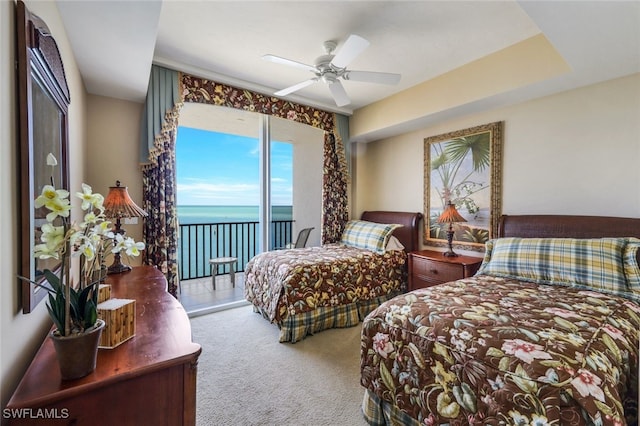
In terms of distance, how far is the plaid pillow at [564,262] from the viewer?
75.9 inches

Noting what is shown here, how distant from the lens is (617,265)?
1918 mm

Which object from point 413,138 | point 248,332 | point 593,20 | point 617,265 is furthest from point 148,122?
point 617,265

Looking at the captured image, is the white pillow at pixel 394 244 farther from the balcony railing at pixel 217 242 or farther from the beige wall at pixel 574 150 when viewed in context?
the balcony railing at pixel 217 242

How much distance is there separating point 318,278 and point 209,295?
6.51 feet

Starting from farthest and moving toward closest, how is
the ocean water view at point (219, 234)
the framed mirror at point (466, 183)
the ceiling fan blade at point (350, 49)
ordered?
1. the ocean water view at point (219, 234)
2. the framed mirror at point (466, 183)
3. the ceiling fan blade at point (350, 49)

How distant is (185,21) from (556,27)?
8.30 ft

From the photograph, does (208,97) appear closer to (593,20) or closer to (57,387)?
(57,387)

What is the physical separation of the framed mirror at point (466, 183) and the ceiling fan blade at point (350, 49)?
5.95 feet

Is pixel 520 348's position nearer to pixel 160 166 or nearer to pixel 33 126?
pixel 33 126

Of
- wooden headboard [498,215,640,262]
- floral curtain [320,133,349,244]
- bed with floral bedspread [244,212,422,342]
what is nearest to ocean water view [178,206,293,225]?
floral curtain [320,133,349,244]

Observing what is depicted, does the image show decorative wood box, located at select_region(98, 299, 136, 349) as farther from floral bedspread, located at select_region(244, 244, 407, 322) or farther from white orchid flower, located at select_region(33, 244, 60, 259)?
floral bedspread, located at select_region(244, 244, 407, 322)

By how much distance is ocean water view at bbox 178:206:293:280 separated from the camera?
4.64 meters

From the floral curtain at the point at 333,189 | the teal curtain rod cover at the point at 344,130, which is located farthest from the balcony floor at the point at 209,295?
the teal curtain rod cover at the point at 344,130

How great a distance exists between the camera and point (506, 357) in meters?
1.19
